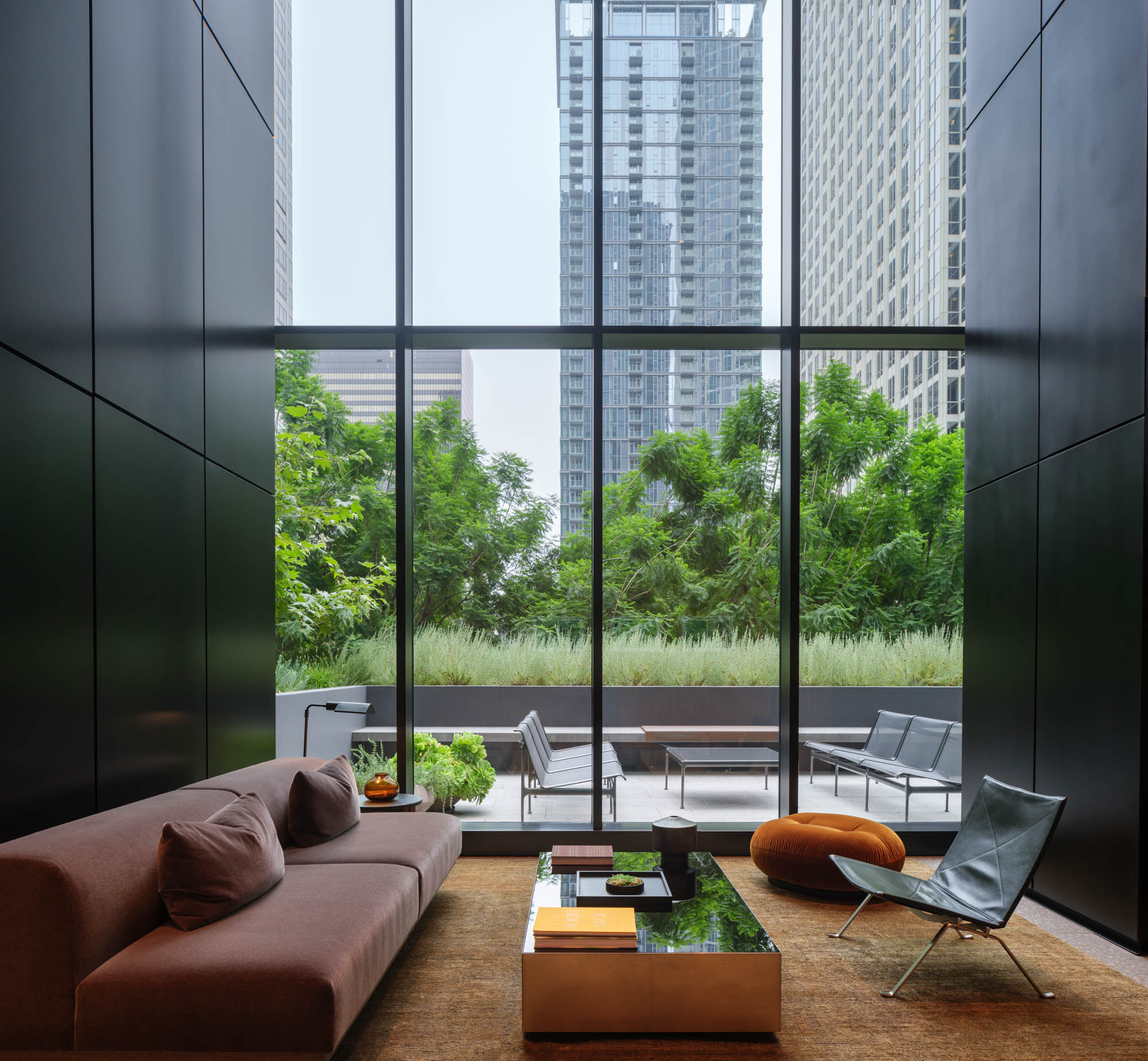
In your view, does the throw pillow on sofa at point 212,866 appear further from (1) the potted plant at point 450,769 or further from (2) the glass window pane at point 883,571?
(2) the glass window pane at point 883,571

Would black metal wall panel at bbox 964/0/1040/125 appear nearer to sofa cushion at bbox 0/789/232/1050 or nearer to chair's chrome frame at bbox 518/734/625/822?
chair's chrome frame at bbox 518/734/625/822

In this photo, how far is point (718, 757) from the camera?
516 centimetres

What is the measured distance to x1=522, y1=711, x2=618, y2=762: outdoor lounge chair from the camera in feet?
16.9

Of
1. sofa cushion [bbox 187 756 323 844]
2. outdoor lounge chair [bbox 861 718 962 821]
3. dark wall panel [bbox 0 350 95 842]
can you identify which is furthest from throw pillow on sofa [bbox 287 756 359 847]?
outdoor lounge chair [bbox 861 718 962 821]

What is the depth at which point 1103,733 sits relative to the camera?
3.58 m

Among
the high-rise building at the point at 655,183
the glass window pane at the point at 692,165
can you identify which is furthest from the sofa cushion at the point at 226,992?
the glass window pane at the point at 692,165

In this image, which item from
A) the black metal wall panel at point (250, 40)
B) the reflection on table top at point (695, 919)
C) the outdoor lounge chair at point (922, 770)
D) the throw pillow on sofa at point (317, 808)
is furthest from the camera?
the outdoor lounge chair at point (922, 770)

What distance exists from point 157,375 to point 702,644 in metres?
3.43

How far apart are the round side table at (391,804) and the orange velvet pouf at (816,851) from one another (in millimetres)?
1831

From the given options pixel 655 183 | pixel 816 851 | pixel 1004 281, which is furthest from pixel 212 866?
pixel 1004 281

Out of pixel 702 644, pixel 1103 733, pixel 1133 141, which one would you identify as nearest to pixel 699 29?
pixel 1133 141

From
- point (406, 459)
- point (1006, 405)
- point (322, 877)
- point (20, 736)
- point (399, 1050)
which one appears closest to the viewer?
point (20, 736)

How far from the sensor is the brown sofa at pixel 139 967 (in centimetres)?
215

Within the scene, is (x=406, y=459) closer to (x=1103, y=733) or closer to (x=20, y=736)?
(x=20, y=736)
